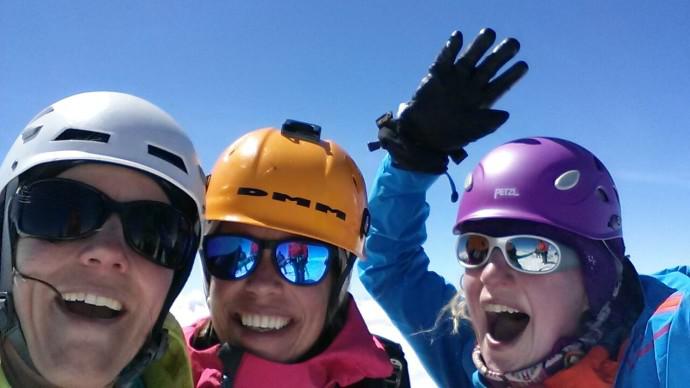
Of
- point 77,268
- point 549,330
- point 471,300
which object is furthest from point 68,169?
point 549,330

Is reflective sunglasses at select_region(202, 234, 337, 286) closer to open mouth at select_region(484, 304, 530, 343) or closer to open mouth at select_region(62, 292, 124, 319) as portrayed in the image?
open mouth at select_region(62, 292, 124, 319)

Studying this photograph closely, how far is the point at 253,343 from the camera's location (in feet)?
11.1

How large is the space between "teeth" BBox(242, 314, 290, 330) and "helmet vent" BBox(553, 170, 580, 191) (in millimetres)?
1912

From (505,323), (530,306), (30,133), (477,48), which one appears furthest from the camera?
(477,48)

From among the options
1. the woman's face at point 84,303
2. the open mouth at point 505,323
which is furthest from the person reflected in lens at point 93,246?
the open mouth at point 505,323

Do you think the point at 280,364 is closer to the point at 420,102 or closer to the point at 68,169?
the point at 68,169

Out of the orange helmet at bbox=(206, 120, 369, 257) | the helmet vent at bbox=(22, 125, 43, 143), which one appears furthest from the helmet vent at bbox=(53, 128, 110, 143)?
the orange helmet at bbox=(206, 120, 369, 257)

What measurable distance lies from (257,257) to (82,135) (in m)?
1.22

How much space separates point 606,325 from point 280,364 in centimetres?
198

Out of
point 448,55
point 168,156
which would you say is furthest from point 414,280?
point 168,156

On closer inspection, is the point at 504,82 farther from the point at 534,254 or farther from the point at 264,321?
the point at 264,321

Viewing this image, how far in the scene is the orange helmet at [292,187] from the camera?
3.54 meters

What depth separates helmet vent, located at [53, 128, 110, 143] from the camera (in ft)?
8.47

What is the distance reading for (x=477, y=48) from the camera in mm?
4043
